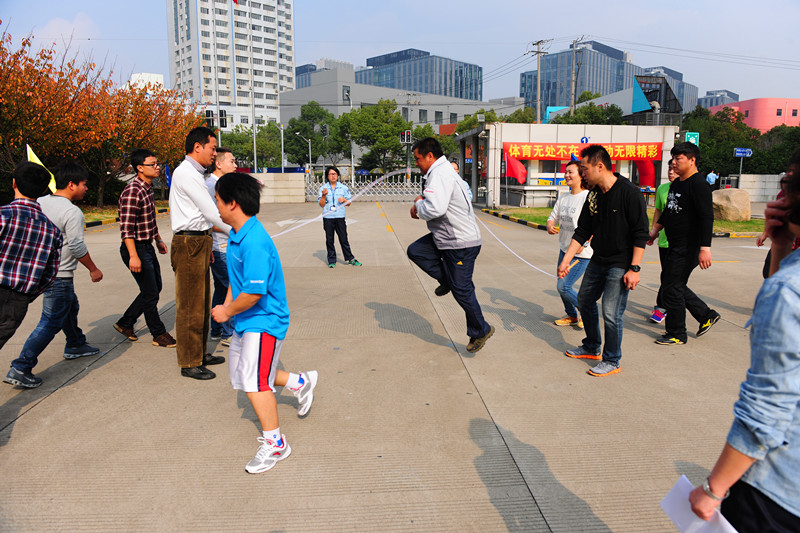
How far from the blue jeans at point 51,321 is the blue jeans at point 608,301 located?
4.24 meters

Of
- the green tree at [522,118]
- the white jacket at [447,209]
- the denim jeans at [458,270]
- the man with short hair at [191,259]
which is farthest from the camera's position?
the green tree at [522,118]

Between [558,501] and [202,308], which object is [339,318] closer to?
[202,308]

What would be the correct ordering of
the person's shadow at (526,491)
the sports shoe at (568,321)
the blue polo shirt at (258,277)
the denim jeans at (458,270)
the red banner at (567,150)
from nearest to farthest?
the person's shadow at (526,491) < the blue polo shirt at (258,277) < the denim jeans at (458,270) < the sports shoe at (568,321) < the red banner at (567,150)

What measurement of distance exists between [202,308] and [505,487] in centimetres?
266

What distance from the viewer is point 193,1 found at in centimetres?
10231

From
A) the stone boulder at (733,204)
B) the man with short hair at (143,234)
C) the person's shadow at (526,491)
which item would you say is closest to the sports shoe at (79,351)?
the man with short hair at (143,234)

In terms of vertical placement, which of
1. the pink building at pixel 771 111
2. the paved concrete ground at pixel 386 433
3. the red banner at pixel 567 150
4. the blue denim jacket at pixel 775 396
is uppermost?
the pink building at pixel 771 111

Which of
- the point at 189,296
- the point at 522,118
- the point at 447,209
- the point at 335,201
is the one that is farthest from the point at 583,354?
the point at 522,118

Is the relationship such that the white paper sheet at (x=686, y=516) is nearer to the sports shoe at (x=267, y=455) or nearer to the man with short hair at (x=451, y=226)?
the sports shoe at (x=267, y=455)

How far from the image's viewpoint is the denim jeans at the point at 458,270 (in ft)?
14.7

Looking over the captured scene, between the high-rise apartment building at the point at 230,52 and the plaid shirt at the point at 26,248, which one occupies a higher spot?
the high-rise apartment building at the point at 230,52

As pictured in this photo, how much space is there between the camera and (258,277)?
272cm

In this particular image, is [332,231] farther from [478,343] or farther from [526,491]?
[526,491]

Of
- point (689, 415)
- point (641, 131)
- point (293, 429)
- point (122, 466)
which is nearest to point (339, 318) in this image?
point (293, 429)
